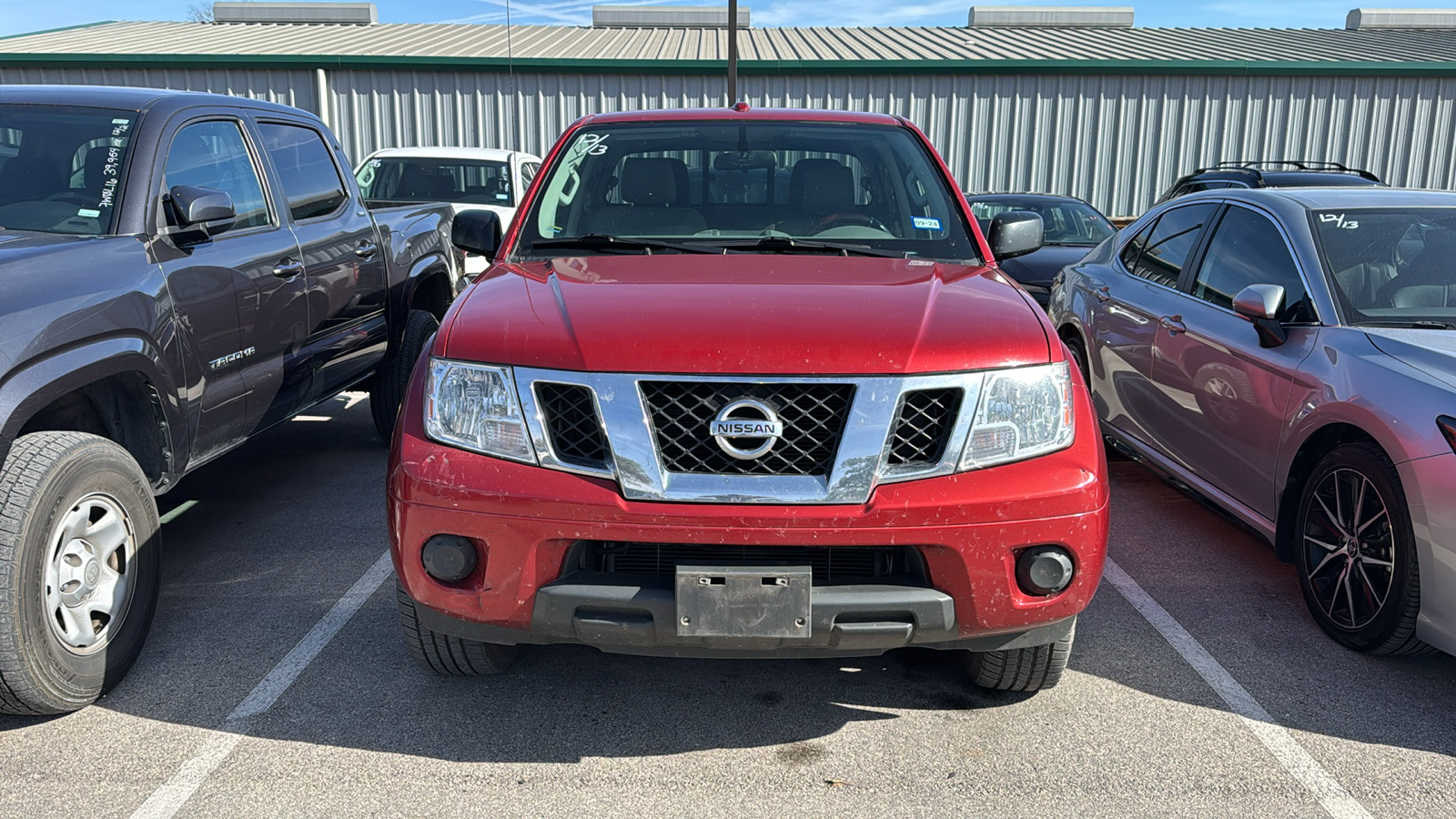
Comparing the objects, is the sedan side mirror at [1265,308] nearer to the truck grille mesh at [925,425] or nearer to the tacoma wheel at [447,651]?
the truck grille mesh at [925,425]

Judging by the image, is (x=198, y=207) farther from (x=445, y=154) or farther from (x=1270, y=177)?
(x=1270, y=177)

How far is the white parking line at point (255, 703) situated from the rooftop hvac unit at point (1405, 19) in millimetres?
28610

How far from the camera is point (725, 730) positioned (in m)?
3.15

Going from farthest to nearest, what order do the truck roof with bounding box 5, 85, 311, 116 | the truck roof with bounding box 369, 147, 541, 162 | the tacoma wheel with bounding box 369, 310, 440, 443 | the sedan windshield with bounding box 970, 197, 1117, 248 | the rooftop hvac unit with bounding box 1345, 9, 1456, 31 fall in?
the rooftop hvac unit with bounding box 1345, 9, 1456, 31 → the sedan windshield with bounding box 970, 197, 1117, 248 → the truck roof with bounding box 369, 147, 541, 162 → the tacoma wheel with bounding box 369, 310, 440, 443 → the truck roof with bounding box 5, 85, 311, 116

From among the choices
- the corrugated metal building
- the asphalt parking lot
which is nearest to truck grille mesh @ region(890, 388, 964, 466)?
the asphalt parking lot

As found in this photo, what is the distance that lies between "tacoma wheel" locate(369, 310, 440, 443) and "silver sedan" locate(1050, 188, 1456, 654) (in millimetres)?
3767

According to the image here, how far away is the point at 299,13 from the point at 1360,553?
82.0ft

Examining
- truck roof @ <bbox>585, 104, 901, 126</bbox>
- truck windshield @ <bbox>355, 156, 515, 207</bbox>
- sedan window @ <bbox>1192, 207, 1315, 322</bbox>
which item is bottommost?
truck windshield @ <bbox>355, 156, 515, 207</bbox>

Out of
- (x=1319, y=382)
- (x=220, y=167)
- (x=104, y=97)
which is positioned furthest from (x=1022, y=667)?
(x=104, y=97)

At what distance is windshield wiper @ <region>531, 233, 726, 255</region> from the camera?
12.0ft

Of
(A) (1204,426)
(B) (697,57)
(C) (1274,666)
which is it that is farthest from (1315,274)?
(B) (697,57)

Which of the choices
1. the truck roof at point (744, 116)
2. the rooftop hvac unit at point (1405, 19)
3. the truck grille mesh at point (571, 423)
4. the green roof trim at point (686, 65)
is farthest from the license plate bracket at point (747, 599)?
the rooftop hvac unit at point (1405, 19)

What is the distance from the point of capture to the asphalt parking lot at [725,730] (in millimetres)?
2785

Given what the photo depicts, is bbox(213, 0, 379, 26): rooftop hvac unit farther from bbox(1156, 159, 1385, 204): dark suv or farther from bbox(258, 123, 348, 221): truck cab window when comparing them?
bbox(258, 123, 348, 221): truck cab window
